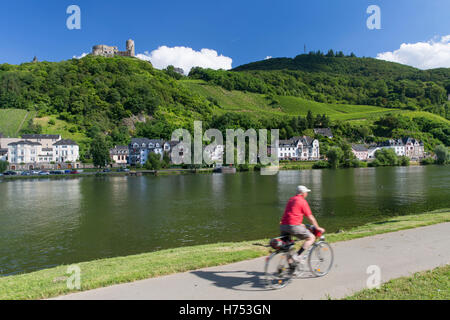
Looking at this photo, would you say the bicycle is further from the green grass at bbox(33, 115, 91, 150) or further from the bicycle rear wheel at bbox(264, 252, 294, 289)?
the green grass at bbox(33, 115, 91, 150)

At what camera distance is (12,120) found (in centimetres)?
14450

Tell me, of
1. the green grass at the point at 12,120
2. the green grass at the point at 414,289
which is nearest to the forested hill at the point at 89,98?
the green grass at the point at 12,120

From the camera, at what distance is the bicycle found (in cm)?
784

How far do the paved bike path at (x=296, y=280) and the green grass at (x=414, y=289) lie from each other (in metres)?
0.33

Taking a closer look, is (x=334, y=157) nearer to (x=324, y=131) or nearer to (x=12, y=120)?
(x=324, y=131)

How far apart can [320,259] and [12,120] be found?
169 m

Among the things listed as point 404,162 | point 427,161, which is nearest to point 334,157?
point 404,162

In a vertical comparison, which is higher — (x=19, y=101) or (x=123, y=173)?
(x=19, y=101)

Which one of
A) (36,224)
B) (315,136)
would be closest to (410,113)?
(315,136)

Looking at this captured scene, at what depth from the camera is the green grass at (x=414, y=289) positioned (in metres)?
6.43
